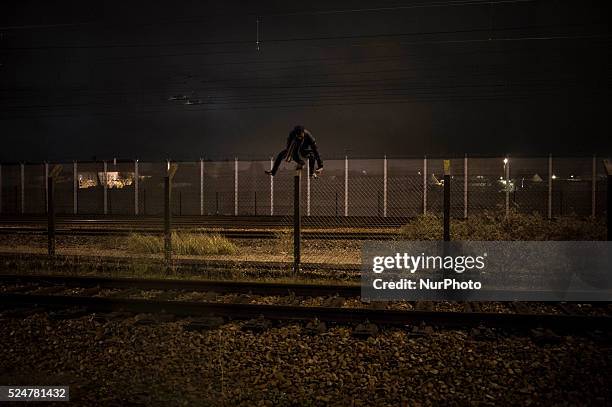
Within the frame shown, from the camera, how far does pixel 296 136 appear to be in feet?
32.8

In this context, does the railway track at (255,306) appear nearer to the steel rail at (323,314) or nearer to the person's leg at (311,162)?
the steel rail at (323,314)

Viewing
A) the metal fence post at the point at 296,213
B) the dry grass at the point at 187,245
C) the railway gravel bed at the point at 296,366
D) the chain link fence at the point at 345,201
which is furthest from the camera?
the chain link fence at the point at 345,201

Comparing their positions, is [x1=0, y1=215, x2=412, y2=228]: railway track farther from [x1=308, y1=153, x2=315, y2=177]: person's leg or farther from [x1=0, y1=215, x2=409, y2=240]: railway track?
[x1=308, y1=153, x2=315, y2=177]: person's leg

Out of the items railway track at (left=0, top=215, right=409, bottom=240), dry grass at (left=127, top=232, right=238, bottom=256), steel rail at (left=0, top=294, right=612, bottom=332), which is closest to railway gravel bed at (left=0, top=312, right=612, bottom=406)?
steel rail at (left=0, top=294, right=612, bottom=332)

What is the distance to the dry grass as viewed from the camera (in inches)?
501

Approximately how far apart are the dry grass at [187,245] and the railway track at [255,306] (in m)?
3.95

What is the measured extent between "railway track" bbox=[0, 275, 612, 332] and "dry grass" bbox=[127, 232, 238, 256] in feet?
12.9

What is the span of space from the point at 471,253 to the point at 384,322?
4489 millimetres

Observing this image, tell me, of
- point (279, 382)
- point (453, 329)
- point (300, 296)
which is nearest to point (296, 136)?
point (300, 296)

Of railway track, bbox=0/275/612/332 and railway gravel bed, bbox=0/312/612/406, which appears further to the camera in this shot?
railway track, bbox=0/275/612/332

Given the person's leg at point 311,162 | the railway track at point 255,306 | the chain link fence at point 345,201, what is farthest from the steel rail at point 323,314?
the person's leg at point 311,162

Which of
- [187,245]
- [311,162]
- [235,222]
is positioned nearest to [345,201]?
[235,222]

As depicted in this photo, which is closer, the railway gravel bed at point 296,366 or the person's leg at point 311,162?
the railway gravel bed at point 296,366

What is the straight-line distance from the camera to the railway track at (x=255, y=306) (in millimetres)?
6305
